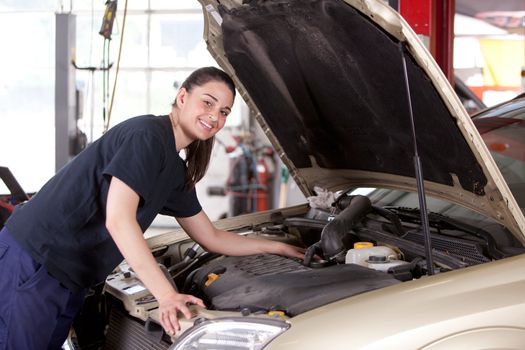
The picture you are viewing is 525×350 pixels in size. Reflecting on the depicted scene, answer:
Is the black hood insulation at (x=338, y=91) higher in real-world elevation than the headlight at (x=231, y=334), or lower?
higher

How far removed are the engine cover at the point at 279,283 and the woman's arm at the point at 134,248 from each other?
18cm

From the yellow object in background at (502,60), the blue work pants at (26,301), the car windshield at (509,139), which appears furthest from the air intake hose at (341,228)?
the yellow object in background at (502,60)

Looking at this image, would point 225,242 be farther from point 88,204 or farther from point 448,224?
point 448,224

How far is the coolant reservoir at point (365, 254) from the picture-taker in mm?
2121

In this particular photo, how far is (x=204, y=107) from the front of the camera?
6.45 ft

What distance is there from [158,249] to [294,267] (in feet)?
2.14

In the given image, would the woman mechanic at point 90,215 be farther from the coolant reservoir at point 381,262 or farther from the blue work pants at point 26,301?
the coolant reservoir at point 381,262

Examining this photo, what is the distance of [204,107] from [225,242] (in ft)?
2.05

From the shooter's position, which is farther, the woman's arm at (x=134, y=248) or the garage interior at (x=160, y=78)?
the garage interior at (x=160, y=78)

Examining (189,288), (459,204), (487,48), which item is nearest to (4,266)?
(189,288)

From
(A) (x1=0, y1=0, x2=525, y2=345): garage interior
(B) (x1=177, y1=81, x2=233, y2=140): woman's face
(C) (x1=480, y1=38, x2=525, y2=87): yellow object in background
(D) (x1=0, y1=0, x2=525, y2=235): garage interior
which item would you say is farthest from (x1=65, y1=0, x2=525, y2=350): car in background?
(C) (x1=480, y1=38, x2=525, y2=87): yellow object in background

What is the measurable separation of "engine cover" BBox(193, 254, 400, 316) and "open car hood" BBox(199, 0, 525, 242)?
42 cm

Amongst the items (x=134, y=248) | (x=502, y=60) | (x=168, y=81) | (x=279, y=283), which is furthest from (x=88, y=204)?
(x=502, y=60)

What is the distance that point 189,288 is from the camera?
2.22 metres
